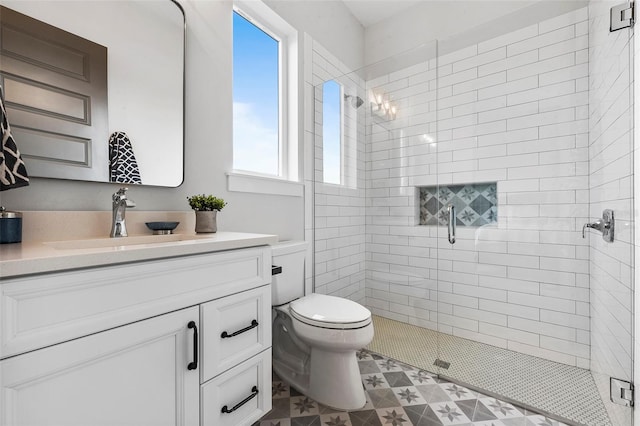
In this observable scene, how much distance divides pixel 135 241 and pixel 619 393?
211 cm

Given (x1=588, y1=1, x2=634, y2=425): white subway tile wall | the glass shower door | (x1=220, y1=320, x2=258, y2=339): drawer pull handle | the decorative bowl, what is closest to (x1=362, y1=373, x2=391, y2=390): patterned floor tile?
the glass shower door

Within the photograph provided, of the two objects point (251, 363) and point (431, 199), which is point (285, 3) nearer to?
point (431, 199)

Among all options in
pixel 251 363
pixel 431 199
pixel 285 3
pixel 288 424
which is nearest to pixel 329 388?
pixel 288 424

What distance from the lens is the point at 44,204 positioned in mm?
1073

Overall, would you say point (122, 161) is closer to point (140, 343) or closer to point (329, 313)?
point (140, 343)

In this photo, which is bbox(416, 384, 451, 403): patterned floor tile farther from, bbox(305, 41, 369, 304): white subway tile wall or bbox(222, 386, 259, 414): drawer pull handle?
bbox(222, 386, 259, 414): drawer pull handle

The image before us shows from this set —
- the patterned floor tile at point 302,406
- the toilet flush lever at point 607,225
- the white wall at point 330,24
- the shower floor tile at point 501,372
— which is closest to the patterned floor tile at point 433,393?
the shower floor tile at point 501,372

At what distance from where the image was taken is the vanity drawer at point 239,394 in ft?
3.37

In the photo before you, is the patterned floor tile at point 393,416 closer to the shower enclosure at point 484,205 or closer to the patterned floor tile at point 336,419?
the patterned floor tile at point 336,419

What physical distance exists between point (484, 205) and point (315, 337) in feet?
5.01

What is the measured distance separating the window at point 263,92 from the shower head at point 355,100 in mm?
440

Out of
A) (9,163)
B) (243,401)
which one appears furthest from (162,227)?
(243,401)

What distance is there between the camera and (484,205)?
2.18 m

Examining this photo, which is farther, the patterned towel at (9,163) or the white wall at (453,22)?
the white wall at (453,22)
